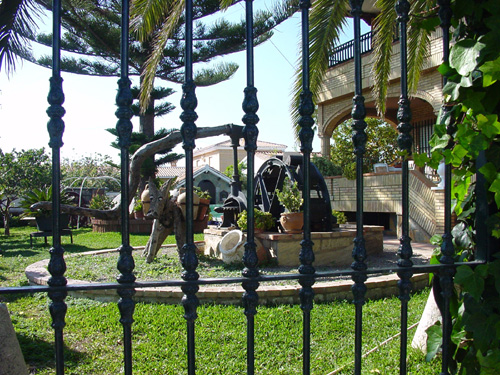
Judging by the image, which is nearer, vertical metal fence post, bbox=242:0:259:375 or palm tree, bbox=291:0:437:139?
vertical metal fence post, bbox=242:0:259:375

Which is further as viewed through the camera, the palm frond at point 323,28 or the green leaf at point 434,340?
the palm frond at point 323,28

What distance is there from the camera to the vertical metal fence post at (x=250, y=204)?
4.46 ft

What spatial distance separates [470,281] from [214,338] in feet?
7.73

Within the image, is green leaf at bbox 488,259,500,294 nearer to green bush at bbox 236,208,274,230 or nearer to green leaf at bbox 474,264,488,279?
green leaf at bbox 474,264,488,279

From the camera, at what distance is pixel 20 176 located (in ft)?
69.6

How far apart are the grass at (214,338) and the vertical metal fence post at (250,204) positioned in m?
1.57

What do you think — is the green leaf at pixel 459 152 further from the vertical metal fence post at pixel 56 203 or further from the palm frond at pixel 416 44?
the palm frond at pixel 416 44

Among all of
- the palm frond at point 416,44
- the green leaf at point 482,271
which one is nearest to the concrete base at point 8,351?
the green leaf at point 482,271

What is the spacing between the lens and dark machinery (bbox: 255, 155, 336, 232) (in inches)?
297

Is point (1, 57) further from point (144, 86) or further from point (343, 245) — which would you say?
point (343, 245)

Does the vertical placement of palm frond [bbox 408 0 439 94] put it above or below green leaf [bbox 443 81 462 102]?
above

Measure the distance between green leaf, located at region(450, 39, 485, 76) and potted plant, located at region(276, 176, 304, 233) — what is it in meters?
A: 5.47

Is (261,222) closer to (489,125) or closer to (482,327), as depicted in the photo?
(482,327)

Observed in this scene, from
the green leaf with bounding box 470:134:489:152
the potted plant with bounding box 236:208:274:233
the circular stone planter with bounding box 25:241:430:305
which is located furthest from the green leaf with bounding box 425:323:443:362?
the potted plant with bounding box 236:208:274:233
